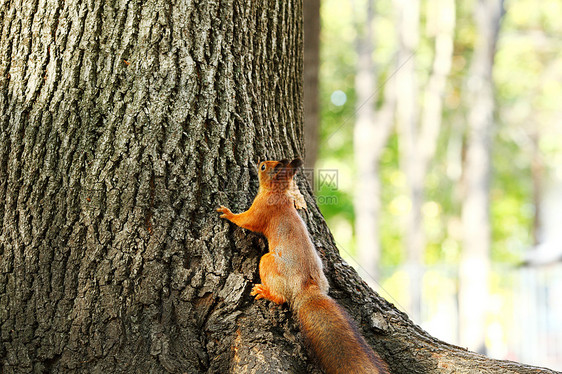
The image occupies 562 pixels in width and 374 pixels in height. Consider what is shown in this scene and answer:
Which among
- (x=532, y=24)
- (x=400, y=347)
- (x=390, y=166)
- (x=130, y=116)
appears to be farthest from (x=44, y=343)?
(x=532, y=24)

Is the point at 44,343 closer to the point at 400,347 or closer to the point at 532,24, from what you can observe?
the point at 400,347

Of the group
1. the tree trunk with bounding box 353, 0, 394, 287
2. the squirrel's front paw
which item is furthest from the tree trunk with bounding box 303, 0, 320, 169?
the tree trunk with bounding box 353, 0, 394, 287

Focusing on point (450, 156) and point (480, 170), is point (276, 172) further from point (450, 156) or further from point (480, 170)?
point (450, 156)

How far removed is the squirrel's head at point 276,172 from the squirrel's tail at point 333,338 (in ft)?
1.89

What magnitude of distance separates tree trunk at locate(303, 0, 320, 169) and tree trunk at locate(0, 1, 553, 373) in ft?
11.4

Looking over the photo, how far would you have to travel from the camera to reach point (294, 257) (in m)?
2.58

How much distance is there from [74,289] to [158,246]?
0.42 metres

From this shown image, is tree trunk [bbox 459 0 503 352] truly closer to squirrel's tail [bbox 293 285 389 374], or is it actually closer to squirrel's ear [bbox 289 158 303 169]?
squirrel's ear [bbox 289 158 303 169]

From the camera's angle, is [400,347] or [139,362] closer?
[139,362]

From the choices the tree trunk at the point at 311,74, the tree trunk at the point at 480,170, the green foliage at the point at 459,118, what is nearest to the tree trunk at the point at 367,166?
the tree trunk at the point at 480,170

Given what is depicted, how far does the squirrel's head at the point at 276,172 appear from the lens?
8.86ft

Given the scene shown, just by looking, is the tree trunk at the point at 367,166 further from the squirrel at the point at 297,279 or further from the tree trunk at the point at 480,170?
the squirrel at the point at 297,279

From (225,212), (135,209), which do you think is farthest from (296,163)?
(135,209)

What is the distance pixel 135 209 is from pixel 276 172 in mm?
730
